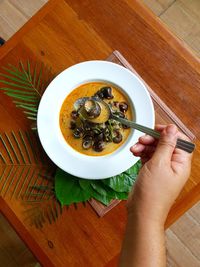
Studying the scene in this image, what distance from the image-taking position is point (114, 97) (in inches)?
38.7

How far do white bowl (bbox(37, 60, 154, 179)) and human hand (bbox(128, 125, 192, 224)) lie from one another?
0.16 metres

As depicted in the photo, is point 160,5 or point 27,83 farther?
point 160,5

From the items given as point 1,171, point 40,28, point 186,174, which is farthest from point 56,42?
point 186,174

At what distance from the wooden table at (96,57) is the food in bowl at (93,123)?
0.11 metres

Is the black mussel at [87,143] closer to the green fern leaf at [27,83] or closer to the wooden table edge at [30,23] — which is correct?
the green fern leaf at [27,83]

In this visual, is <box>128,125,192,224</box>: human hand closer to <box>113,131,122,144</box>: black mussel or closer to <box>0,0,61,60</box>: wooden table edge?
<box>113,131,122,144</box>: black mussel


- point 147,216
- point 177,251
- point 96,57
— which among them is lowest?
point 177,251

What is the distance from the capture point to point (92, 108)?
920 mm

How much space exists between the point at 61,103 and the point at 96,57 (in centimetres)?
17

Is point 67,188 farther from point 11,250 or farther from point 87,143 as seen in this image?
point 11,250

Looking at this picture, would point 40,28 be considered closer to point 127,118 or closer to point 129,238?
point 127,118

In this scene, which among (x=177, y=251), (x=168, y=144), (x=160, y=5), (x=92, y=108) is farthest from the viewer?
(x=160, y=5)

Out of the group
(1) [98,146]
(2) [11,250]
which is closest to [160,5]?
(1) [98,146]

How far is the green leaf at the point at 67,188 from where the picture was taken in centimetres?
98
